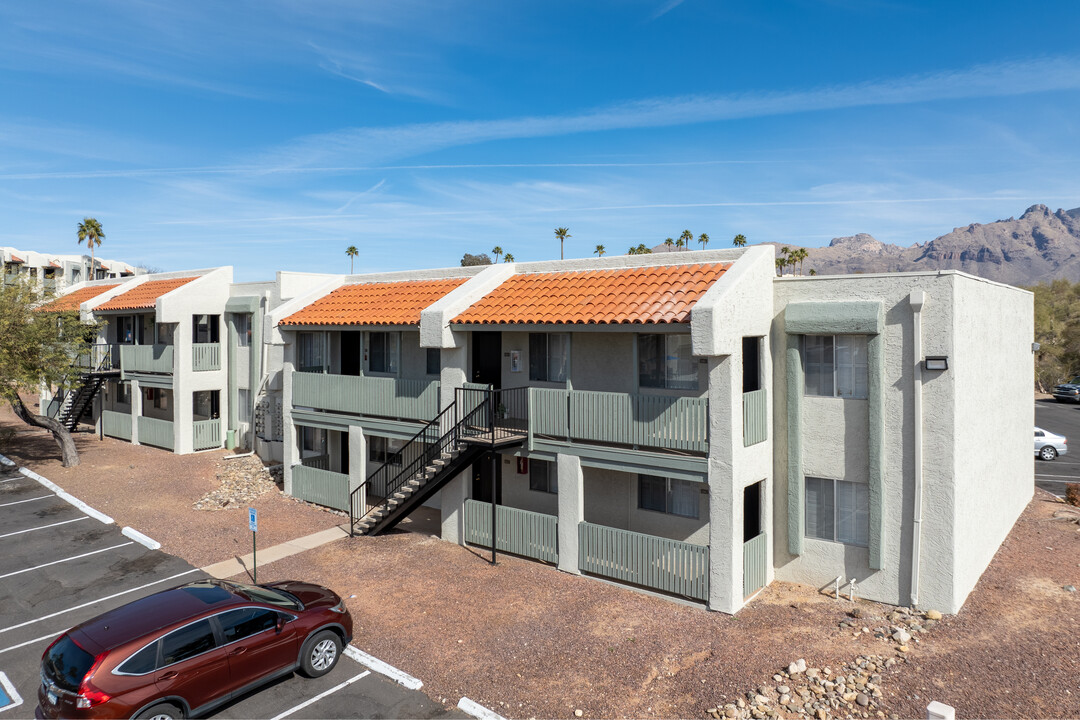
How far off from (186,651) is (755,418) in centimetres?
1066

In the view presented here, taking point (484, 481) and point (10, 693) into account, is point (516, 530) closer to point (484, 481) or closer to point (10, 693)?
point (484, 481)

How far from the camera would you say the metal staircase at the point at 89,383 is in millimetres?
29453

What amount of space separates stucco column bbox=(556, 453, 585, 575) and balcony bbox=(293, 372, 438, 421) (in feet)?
14.1

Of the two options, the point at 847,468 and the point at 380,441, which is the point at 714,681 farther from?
the point at 380,441

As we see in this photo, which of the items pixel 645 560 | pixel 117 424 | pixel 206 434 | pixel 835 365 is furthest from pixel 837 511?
pixel 117 424

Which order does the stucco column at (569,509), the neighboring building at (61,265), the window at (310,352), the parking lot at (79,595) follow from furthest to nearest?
the neighboring building at (61,265)
the window at (310,352)
the stucco column at (569,509)
the parking lot at (79,595)

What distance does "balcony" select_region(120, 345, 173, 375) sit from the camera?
1086 inches

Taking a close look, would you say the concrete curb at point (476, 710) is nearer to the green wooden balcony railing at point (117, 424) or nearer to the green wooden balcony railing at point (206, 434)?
the green wooden balcony railing at point (206, 434)

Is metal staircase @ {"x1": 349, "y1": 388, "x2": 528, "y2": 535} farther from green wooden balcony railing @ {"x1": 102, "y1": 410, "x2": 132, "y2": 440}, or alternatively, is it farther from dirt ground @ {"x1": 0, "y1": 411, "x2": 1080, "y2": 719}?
green wooden balcony railing @ {"x1": 102, "y1": 410, "x2": 132, "y2": 440}

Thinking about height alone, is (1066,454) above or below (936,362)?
below

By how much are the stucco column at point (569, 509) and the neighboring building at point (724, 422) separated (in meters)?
0.04

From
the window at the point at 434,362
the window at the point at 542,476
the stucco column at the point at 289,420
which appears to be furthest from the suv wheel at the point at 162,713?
the stucco column at the point at 289,420

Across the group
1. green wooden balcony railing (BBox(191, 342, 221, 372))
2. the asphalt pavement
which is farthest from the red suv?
the asphalt pavement

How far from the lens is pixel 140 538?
16859 millimetres
